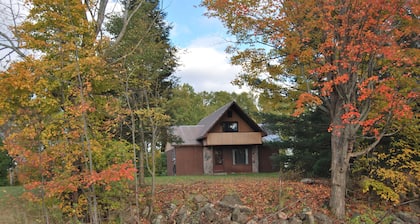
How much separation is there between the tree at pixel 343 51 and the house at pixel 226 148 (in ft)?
42.3

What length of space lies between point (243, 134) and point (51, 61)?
16388 mm

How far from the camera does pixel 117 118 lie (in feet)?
30.5

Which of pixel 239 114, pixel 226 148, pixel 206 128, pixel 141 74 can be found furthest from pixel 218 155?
pixel 141 74

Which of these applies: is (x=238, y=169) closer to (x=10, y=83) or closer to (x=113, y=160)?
(x=113, y=160)

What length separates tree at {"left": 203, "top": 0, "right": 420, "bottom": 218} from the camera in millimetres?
8844

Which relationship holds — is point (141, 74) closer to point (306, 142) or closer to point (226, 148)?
point (306, 142)

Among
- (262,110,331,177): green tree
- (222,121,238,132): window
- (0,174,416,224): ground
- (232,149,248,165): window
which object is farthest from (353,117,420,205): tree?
(232,149,248,165): window

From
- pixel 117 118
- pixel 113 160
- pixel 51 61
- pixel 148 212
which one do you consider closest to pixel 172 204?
pixel 148 212

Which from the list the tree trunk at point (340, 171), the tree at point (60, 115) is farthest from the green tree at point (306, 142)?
the tree at point (60, 115)

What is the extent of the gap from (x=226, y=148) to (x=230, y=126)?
5.40 ft

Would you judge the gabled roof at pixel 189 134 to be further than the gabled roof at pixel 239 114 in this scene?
Yes

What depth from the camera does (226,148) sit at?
968 inches

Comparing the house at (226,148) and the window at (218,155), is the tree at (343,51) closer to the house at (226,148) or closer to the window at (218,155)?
the house at (226,148)

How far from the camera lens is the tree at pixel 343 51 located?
29.0ft
